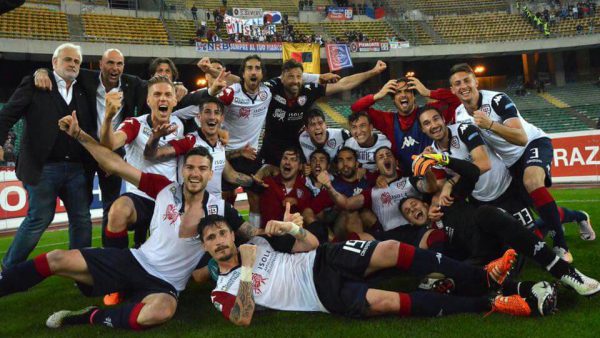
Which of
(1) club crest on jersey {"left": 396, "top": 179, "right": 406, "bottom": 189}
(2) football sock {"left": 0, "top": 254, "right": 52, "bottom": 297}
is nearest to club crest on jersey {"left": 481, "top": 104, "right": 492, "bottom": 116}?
(1) club crest on jersey {"left": 396, "top": 179, "right": 406, "bottom": 189}

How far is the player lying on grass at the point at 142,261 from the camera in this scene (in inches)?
150

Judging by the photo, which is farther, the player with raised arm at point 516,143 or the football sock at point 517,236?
the player with raised arm at point 516,143

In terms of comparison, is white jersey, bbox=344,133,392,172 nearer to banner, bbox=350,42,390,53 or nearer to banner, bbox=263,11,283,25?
banner, bbox=350,42,390,53

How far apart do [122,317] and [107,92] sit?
8.68 ft

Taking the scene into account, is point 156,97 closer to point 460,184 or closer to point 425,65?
point 460,184

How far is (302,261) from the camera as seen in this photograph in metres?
3.80

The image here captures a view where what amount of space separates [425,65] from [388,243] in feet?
109

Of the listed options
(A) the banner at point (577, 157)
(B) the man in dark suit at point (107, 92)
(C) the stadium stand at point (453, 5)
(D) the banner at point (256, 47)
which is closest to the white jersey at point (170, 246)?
(B) the man in dark suit at point (107, 92)

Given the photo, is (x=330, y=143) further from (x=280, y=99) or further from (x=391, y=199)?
(x=391, y=199)

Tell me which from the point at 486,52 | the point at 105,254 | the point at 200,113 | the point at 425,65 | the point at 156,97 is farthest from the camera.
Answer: the point at 425,65

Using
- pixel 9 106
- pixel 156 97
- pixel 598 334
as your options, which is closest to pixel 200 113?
pixel 156 97

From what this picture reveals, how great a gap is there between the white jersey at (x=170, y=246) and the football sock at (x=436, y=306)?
67.6 inches

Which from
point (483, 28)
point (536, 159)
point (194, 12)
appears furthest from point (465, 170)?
point (483, 28)

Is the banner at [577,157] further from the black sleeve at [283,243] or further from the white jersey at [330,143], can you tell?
the black sleeve at [283,243]
